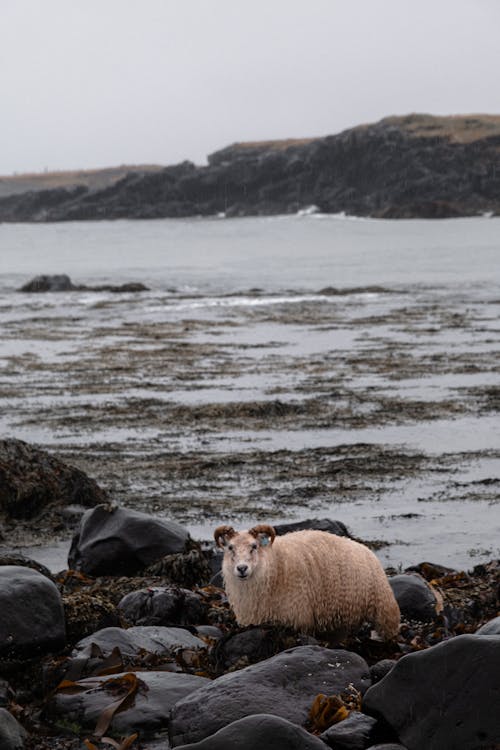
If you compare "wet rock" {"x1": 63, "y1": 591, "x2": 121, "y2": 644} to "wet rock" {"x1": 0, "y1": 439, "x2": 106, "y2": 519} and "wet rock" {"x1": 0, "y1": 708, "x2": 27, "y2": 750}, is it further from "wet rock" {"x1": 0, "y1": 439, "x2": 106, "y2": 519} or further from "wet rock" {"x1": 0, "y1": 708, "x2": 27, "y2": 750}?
"wet rock" {"x1": 0, "y1": 439, "x2": 106, "y2": 519}

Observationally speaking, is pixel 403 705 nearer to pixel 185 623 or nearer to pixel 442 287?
pixel 185 623

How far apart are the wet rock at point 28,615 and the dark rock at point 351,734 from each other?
2.42 meters

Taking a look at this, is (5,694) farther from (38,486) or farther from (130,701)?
(38,486)

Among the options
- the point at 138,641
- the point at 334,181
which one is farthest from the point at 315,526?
the point at 334,181

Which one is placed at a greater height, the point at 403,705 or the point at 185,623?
the point at 403,705

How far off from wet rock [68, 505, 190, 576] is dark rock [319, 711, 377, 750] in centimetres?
512

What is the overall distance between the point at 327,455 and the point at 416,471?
4.65ft

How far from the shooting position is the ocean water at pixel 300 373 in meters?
13.4

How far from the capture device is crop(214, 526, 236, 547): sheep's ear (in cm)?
752

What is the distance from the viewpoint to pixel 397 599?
29.4 ft

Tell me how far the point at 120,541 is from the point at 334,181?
156 meters

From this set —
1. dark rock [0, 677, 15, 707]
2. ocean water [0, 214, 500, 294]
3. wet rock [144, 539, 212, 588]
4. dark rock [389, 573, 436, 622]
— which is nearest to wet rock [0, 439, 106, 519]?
wet rock [144, 539, 212, 588]

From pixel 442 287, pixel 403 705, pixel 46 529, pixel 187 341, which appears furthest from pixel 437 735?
pixel 442 287

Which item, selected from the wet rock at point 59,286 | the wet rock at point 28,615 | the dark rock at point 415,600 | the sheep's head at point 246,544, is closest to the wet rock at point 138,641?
the wet rock at point 28,615
